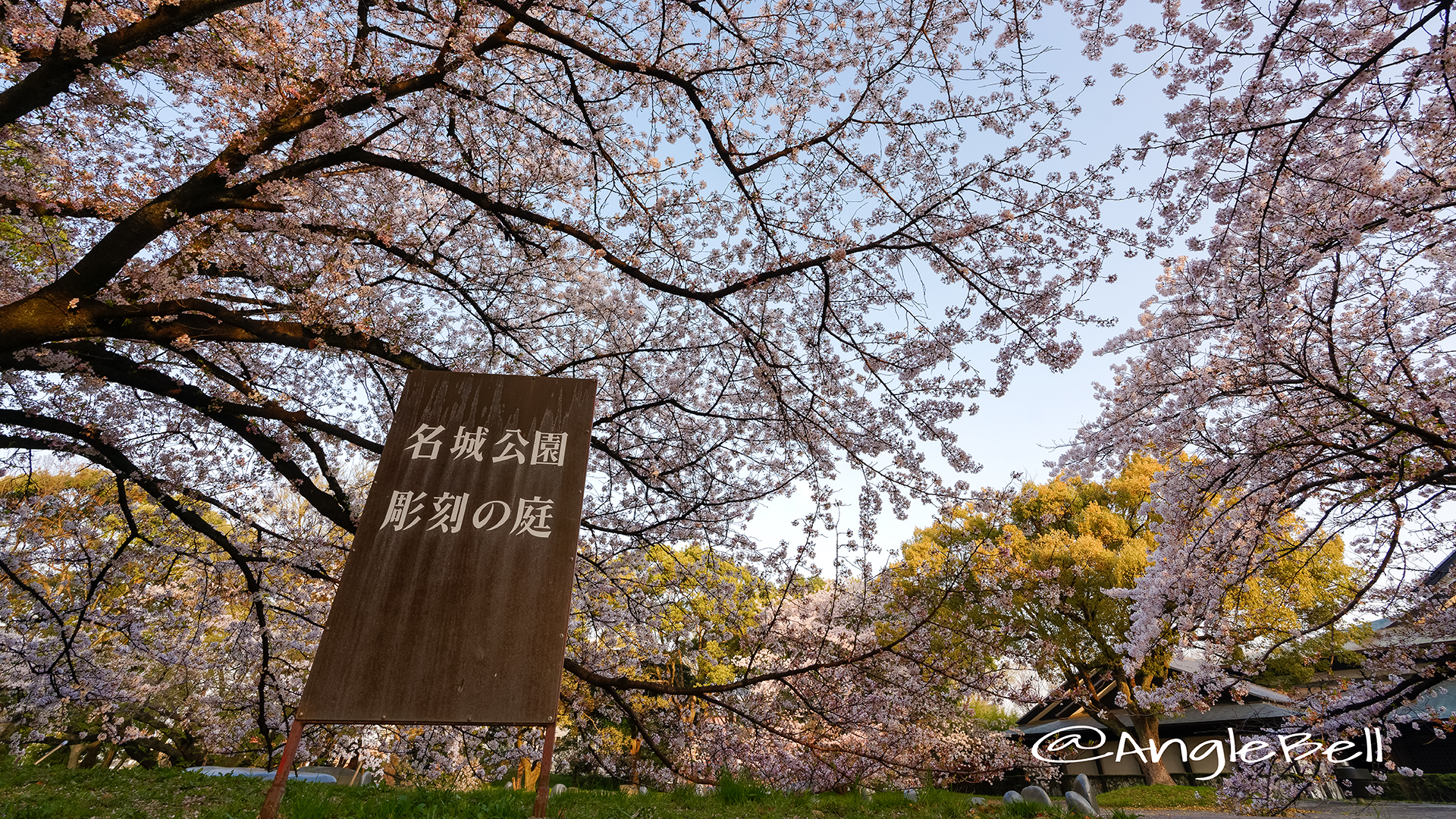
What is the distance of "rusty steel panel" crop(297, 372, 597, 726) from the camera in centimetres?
217

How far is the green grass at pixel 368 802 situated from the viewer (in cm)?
478

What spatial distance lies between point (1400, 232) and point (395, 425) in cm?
680

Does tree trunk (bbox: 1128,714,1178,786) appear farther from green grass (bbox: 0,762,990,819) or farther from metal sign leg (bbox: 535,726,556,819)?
metal sign leg (bbox: 535,726,556,819)

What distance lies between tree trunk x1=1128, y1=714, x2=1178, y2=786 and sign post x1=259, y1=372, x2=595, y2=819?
59.7ft

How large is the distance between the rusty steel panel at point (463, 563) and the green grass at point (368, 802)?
9.87 feet

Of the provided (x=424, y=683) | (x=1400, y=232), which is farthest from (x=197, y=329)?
(x=1400, y=232)

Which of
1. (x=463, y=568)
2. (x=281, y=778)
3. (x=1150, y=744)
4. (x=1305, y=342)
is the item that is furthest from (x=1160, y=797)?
(x=281, y=778)

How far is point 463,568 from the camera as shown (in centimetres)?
242

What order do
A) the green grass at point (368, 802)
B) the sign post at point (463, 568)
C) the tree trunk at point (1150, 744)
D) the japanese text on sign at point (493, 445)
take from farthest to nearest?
1. the tree trunk at point (1150, 744)
2. the green grass at point (368, 802)
3. the japanese text on sign at point (493, 445)
4. the sign post at point (463, 568)

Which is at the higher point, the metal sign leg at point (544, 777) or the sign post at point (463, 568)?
the sign post at point (463, 568)

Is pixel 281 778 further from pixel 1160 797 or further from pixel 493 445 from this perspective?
pixel 1160 797

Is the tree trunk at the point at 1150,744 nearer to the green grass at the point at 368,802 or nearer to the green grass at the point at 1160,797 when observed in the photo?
the green grass at the point at 1160,797

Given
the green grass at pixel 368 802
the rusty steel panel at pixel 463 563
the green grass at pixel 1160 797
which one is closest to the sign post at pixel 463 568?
the rusty steel panel at pixel 463 563

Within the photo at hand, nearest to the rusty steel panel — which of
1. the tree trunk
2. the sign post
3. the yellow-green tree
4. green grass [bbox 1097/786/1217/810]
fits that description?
the sign post
